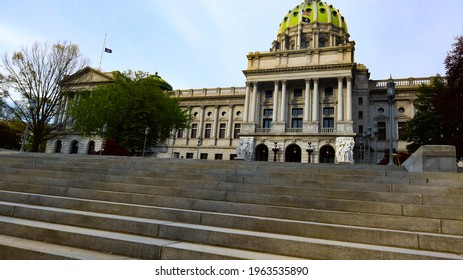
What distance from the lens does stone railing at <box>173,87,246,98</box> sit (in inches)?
1982

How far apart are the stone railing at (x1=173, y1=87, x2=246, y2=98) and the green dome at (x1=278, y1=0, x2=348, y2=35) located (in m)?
28.2

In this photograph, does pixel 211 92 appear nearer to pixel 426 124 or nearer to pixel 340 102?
pixel 340 102

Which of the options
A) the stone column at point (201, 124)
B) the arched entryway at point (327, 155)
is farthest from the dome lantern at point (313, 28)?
the arched entryway at point (327, 155)

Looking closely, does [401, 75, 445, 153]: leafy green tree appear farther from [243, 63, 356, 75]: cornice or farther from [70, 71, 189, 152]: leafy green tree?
[70, 71, 189, 152]: leafy green tree

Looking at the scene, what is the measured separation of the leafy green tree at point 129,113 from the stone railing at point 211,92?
2173 cm

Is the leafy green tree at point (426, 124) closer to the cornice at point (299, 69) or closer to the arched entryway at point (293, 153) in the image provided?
the cornice at point (299, 69)

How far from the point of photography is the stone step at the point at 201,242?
3.78 metres

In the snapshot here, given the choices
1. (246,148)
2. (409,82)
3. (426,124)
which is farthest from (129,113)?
(409,82)

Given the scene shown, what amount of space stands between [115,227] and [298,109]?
40.2 meters

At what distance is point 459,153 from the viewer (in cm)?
1902

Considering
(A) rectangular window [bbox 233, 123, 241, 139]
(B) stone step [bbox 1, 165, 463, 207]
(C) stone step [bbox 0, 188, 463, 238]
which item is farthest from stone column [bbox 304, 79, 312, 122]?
(C) stone step [bbox 0, 188, 463, 238]

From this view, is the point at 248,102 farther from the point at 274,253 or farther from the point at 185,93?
the point at 274,253
